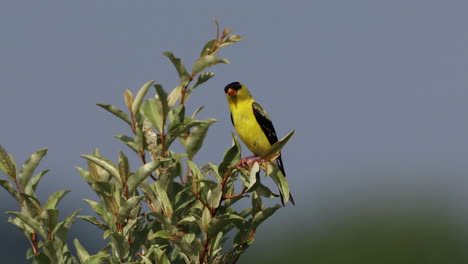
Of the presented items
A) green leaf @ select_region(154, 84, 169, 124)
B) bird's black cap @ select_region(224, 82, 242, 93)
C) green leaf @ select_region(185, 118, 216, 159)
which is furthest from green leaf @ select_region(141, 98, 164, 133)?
bird's black cap @ select_region(224, 82, 242, 93)

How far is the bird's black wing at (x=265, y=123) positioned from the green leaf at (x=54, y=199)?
472 cm

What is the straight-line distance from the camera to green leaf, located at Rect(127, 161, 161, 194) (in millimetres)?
5790

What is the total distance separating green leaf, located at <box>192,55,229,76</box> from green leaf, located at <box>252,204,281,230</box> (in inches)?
51.7

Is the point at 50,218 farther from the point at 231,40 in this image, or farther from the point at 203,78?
the point at 231,40

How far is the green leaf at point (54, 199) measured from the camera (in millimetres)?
6203

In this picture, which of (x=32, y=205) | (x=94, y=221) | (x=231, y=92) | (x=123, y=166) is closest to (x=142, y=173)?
(x=123, y=166)

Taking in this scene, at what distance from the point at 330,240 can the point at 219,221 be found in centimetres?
6275

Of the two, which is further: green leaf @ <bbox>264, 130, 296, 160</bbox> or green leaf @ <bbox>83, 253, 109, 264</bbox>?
green leaf @ <bbox>83, 253, 109, 264</bbox>

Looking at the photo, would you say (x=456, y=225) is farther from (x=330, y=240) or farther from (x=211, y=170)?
(x=211, y=170)

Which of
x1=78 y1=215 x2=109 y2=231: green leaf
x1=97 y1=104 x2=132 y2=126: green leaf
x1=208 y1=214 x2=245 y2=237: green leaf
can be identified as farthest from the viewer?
x1=78 y1=215 x2=109 y2=231: green leaf

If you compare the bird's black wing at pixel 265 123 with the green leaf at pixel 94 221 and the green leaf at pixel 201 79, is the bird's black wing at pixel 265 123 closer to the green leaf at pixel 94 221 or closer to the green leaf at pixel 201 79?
the green leaf at pixel 201 79

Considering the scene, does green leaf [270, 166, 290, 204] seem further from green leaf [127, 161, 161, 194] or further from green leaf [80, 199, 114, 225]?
green leaf [80, 199, 114, 225]

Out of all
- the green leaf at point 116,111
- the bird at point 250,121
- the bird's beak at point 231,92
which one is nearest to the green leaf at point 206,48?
the green leaf at point 116,111

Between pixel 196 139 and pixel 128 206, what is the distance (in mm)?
891
